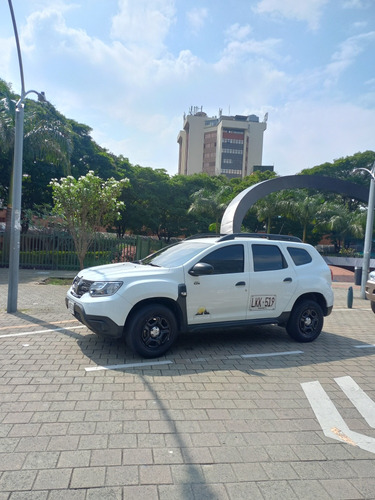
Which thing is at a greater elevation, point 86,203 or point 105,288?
point 86,203

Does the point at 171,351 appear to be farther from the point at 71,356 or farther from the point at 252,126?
the point at 252,126

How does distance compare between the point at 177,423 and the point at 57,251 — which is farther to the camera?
the point at 57,251

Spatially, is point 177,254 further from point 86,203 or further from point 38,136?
→ point 38,136

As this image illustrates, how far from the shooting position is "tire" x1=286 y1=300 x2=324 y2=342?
700 cm

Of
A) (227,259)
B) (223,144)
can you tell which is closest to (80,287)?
(227,259)

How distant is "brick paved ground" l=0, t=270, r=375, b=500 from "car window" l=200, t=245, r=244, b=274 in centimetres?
128

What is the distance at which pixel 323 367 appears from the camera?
574 cm

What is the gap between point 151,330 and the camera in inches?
226

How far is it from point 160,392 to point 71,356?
5.92 ft

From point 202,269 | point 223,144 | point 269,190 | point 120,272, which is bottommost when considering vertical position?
point 120,272

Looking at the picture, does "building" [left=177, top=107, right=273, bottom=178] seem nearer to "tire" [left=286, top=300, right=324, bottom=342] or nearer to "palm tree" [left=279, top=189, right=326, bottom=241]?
"palm tree" [left=279, top=189, right=326, bottom=241]

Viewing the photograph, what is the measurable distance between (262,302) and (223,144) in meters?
84.0

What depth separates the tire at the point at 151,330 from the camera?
18.4 ft

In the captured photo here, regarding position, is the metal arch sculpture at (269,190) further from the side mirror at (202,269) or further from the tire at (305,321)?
the side mirror at (202,269)
